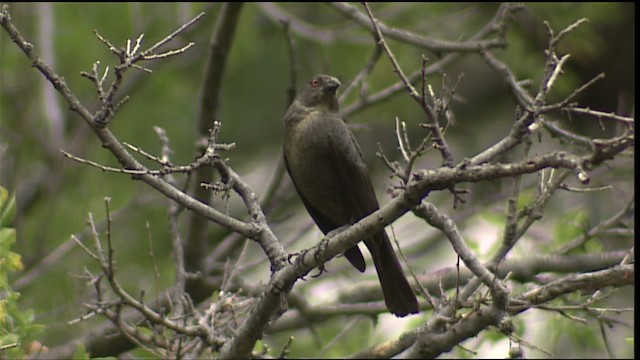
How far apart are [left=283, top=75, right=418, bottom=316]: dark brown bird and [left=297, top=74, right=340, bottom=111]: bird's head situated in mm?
249

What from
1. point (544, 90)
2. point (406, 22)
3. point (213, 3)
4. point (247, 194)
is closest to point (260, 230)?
point (247, 194)

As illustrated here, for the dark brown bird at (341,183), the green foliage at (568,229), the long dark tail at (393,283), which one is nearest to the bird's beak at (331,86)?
the dark brown bird at (341,183)

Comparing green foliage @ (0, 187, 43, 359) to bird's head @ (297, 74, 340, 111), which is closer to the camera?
green foliage @ (0, 187, 43, 359)

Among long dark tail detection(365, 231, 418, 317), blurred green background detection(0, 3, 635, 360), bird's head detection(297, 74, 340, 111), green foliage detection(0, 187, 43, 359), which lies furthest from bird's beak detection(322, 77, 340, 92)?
green foliage detection(0, 187, 43, 359)

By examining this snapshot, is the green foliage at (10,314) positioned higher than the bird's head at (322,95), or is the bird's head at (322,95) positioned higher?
the bird's head at (322,95)

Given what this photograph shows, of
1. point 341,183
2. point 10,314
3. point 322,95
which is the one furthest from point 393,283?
point 10,314

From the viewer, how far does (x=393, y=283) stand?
16.4 ft

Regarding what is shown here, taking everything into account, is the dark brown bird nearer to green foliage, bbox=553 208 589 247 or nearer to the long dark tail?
the long dark tail

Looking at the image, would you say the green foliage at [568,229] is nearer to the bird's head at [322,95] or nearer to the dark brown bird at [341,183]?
the dark brown bird at [341,183]

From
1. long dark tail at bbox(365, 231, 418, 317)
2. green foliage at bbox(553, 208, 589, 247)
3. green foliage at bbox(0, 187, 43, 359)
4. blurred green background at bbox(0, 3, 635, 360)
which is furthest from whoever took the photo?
blurred green background at bbox(0, 3, 635, 360)

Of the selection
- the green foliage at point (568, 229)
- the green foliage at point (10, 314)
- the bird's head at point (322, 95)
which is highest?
the bird's head at point (322, 95)

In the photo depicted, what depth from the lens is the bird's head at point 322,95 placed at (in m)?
5.60

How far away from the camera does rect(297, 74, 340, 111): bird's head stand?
5.60m

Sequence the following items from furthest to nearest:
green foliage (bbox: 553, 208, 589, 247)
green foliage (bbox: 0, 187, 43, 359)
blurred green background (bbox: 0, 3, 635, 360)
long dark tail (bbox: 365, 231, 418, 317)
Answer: blurred green background (bbox: 0, 3, 635, 360), green foliage (bbox: 553, 208, 589, 247), long dark tail (bbox: 365, 231, 418, 317), green foliage (bbox: 0, 187, 43, 359)
